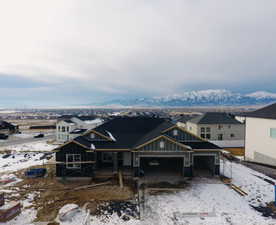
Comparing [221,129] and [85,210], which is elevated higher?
[221,129]

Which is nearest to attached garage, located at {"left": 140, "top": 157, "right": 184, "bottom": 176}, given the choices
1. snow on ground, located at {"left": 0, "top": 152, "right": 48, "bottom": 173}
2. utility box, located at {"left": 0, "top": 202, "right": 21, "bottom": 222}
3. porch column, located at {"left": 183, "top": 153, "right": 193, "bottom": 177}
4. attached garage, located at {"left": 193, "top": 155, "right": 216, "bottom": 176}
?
porch column, located at {"left": 183, "top": 153, "right": 193, "bottom": 177}

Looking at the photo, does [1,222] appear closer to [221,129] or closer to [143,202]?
[143,202]

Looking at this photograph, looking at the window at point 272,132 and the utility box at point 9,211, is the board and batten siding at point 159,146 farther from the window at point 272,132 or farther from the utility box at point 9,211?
the window at point 272,132

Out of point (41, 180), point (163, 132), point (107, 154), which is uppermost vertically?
point (163, 132)

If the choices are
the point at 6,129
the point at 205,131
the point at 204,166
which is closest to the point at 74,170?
the point at 204,166

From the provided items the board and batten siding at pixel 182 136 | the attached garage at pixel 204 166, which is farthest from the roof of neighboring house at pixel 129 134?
the attached garage at pixel 204 166

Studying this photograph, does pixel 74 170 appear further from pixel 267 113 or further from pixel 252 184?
pixel 267 113

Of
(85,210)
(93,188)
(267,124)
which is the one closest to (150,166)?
(93,188)
